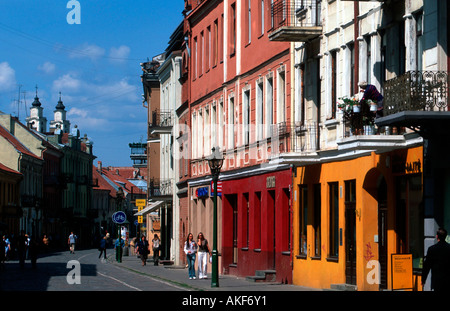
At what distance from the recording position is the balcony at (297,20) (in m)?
28.5

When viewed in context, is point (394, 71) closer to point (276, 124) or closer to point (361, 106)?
point (361, 106)

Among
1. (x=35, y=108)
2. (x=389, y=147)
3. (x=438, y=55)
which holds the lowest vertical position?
(x=389, y=147)

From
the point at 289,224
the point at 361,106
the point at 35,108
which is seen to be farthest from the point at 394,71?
the point at 35,108

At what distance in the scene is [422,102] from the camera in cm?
1955

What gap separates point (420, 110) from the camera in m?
19.4

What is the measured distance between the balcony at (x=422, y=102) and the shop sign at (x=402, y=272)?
9.50 ft

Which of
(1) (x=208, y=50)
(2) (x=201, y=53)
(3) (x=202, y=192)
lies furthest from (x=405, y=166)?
(2) (x=201, y=53)

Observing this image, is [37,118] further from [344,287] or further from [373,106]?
[373,106]

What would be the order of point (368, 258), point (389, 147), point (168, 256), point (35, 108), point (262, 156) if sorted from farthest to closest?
point (35, 108) → point (168, 256) → point (262, 156) → point (368, 258) → point (389, 147)

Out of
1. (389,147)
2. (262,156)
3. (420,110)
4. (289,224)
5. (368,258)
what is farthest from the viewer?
(262,156)

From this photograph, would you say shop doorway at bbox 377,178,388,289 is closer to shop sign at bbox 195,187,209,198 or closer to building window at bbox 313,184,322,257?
building window at bbox 313,184,322,257

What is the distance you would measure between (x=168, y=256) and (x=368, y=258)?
34.3 metres

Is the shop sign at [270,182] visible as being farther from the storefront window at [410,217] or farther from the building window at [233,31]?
the storefront window at [410,217]

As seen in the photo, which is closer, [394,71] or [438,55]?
[438,55]
